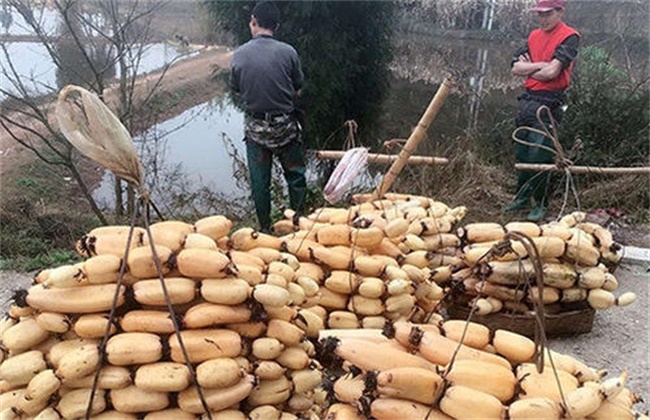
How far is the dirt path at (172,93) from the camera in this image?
10531mm

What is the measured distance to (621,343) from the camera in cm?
356

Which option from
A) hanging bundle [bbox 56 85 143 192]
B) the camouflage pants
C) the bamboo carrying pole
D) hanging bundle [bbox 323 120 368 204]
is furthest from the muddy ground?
hanging bundle [bbox 56 85 143 192]

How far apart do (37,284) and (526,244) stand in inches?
64.1

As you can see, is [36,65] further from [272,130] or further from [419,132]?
[419,132]

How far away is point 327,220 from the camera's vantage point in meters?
3.29

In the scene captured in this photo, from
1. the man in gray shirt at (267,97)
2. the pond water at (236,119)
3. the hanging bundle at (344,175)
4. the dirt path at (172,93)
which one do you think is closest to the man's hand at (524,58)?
the pond water at (236,119)

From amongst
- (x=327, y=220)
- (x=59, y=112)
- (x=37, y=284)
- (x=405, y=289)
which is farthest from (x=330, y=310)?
(x=59, y=112)

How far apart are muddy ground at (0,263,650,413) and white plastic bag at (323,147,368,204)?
1.55 meters

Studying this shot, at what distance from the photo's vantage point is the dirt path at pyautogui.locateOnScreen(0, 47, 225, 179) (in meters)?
10.5

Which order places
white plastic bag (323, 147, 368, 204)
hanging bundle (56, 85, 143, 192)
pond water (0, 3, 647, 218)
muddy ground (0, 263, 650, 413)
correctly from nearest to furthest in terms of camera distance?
hanging bundle (56, 85, 143, 192) → muddy ground (0, 263, 650, 413) → white plastic bag (323, 147, 368, 204) → pond water (0, 3, 647, 218)

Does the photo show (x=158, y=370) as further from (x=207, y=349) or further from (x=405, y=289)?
(x=405, y=289)

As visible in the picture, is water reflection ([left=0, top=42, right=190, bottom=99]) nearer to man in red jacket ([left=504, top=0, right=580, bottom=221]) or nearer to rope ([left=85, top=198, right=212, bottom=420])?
man in red jacket ([left=504, top=0, right=580, bottom=221])

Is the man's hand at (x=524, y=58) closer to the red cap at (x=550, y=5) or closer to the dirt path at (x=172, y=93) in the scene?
the red cap at (x=550, y=5)

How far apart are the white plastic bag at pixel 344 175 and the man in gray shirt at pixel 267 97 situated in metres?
1.32
